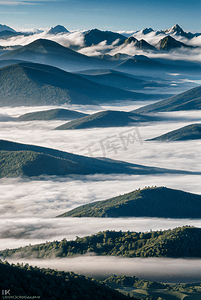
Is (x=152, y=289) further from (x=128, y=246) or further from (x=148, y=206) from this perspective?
(x=148, y=206)

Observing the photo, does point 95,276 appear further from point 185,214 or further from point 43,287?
point 185,214

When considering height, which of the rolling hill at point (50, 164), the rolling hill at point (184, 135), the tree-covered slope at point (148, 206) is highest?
the rolling hill at point (184, 135)

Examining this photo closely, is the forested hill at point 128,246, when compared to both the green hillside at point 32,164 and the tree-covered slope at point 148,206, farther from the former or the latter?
the green hillside at point 32,164

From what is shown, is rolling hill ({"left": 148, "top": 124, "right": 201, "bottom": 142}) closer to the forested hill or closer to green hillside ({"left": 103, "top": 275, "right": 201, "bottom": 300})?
the forested hill

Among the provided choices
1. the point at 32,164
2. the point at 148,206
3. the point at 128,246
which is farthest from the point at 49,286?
the point at 32,164

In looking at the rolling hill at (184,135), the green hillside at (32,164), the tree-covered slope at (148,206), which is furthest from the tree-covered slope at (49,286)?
the rolling hill at (184,135)

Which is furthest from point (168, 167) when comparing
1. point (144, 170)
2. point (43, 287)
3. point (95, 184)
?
point (43, 287)
